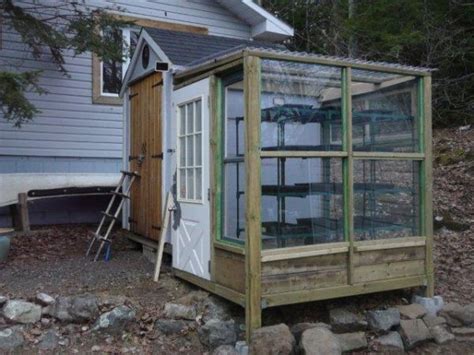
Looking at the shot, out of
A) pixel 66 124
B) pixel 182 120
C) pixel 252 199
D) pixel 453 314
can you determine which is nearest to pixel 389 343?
pixel 453 314

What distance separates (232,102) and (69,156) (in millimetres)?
5176

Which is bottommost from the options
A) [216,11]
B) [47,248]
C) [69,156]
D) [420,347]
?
[420,347]

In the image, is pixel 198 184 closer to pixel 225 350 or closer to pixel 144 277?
pixel 144 277

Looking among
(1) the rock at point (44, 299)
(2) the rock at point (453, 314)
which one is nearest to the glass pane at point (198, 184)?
(1) the rock at point (44, 299)

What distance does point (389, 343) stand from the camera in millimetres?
4758

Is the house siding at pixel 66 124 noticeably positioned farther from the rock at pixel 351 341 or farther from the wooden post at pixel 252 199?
the rock at pixel 351 341

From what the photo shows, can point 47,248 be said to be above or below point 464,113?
below

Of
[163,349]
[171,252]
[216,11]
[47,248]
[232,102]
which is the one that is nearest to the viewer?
[163,349]

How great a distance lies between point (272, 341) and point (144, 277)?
2008 millimetres

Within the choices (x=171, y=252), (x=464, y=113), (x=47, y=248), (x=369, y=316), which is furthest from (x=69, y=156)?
(x=464, y=113)

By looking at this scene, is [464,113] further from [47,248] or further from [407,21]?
[47,248]

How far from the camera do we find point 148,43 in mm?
6516

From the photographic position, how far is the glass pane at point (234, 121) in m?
4.88

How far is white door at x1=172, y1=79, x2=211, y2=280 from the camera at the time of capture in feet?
17.0
